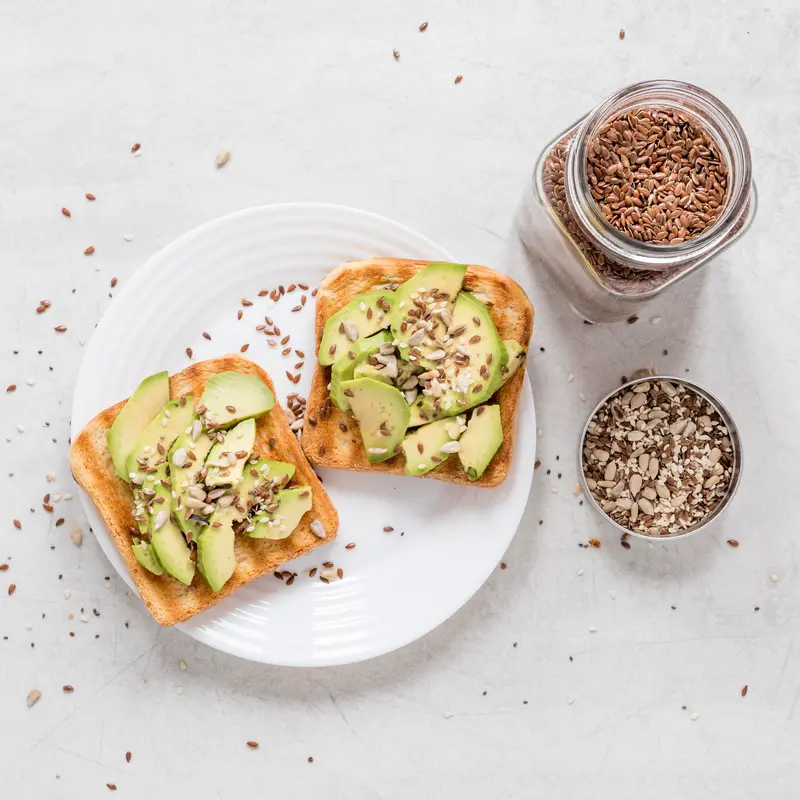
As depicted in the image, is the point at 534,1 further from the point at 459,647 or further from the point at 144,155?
the point at 459,647

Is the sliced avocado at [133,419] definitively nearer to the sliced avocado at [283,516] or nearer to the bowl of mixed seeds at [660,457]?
the sliced avocado at [283,516]

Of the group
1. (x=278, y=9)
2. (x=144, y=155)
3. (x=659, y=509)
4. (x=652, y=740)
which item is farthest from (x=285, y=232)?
(x=652, y=740)

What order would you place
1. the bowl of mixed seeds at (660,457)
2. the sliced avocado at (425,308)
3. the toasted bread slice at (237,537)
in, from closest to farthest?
the sliced avocado at (425,308)
the toasted bread slice at (237,537)
the bowl of mixed seeds at (660,457)

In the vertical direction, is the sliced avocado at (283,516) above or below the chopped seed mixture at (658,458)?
above

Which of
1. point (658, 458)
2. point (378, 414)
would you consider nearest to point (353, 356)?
point (378, 414)

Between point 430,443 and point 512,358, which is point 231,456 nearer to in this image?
point 430,443

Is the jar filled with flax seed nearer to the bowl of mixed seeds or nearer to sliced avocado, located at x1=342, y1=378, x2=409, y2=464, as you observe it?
the bowl of mixed seeds

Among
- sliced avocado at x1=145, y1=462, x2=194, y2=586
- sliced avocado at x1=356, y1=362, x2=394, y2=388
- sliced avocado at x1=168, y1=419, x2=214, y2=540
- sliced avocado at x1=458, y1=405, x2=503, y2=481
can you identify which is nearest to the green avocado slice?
sliced avocado at x1=356, y1=362, x2=394, y2=388

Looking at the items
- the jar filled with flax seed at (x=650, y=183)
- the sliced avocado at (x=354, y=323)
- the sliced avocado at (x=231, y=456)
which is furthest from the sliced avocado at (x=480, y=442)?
the sliced avocado at (x=231, y=456)
